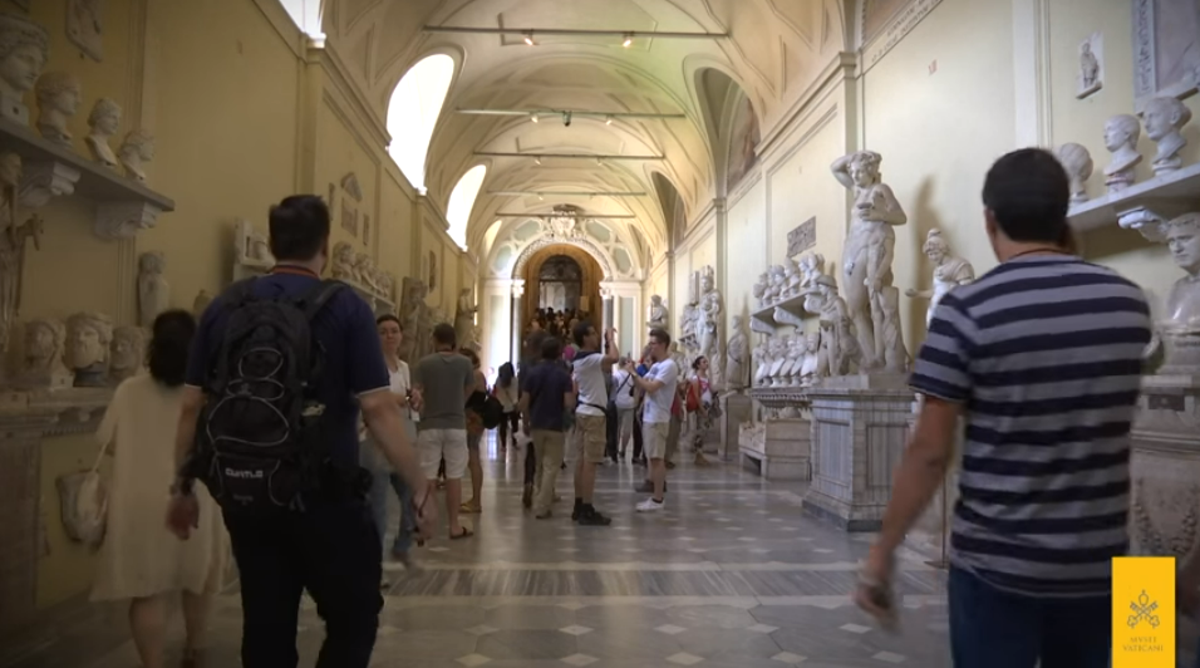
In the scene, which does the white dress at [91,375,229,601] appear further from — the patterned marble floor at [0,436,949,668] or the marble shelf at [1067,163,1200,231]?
the marble shelf at [1067,163,1200,231]

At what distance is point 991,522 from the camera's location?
1.51m

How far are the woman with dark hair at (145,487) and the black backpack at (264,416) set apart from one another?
48.3 inches

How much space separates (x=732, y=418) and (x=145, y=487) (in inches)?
488

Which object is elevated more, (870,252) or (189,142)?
(189,142)

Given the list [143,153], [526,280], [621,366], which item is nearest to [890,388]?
[621,366]

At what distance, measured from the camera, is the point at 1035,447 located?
4.87ft

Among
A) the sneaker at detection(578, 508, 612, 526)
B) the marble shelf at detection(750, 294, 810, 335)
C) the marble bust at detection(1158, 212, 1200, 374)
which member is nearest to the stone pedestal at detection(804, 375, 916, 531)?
the sneaker at detection(578, 508, 612, 526)

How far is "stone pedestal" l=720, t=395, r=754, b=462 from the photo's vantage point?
47.1 feet

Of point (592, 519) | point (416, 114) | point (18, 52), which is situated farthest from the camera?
point (416, 114)

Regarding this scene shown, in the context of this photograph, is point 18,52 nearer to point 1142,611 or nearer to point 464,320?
point 1142,611

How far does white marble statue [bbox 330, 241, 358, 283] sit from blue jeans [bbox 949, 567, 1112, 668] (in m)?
9.42

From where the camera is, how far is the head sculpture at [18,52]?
11.7 ft

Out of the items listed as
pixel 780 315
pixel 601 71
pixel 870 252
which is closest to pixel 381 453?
pixel 870 252

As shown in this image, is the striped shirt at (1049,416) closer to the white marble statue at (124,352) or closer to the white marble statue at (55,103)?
the white marble statue at (55,103)
